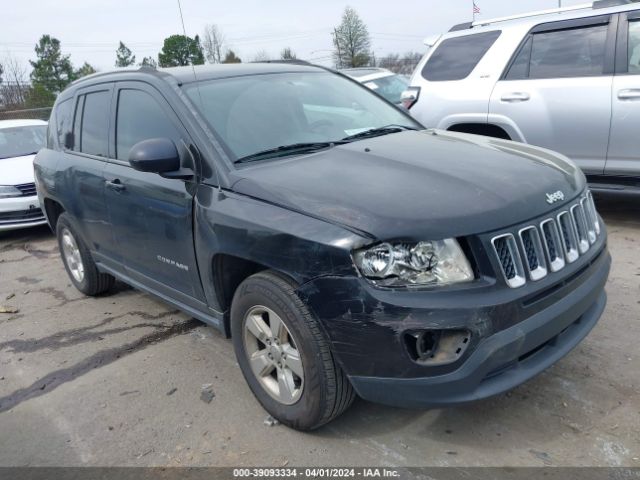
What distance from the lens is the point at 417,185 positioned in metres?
2.67

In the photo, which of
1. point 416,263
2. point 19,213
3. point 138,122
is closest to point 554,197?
point 416,263

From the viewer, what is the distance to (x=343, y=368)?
2.51 m

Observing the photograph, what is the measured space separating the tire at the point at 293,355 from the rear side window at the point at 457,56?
14.4ft

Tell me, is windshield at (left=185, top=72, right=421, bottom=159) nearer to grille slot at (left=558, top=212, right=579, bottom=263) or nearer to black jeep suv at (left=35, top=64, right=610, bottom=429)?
black jeep suv at (left=35, top=64, right=610, bottom=429)

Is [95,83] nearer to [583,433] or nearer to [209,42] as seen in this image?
[583,433]

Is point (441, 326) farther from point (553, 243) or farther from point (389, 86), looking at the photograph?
point (389, 86)

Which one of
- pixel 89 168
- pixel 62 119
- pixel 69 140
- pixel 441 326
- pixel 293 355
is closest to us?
pixel 441 326

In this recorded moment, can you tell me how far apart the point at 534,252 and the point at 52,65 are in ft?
164

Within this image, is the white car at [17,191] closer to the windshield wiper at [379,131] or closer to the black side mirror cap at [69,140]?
the black side mirror cap at [69,140]

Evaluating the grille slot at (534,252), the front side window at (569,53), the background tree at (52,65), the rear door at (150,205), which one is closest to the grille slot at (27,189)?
the rear door at (150,205)

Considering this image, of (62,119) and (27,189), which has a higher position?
(62,119)

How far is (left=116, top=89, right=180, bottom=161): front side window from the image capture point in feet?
11.4

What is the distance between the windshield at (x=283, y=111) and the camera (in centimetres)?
329

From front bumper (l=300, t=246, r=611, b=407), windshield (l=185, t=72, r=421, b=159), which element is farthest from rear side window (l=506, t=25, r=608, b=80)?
front bumper (l=300, t=246, r=611, b=407)
